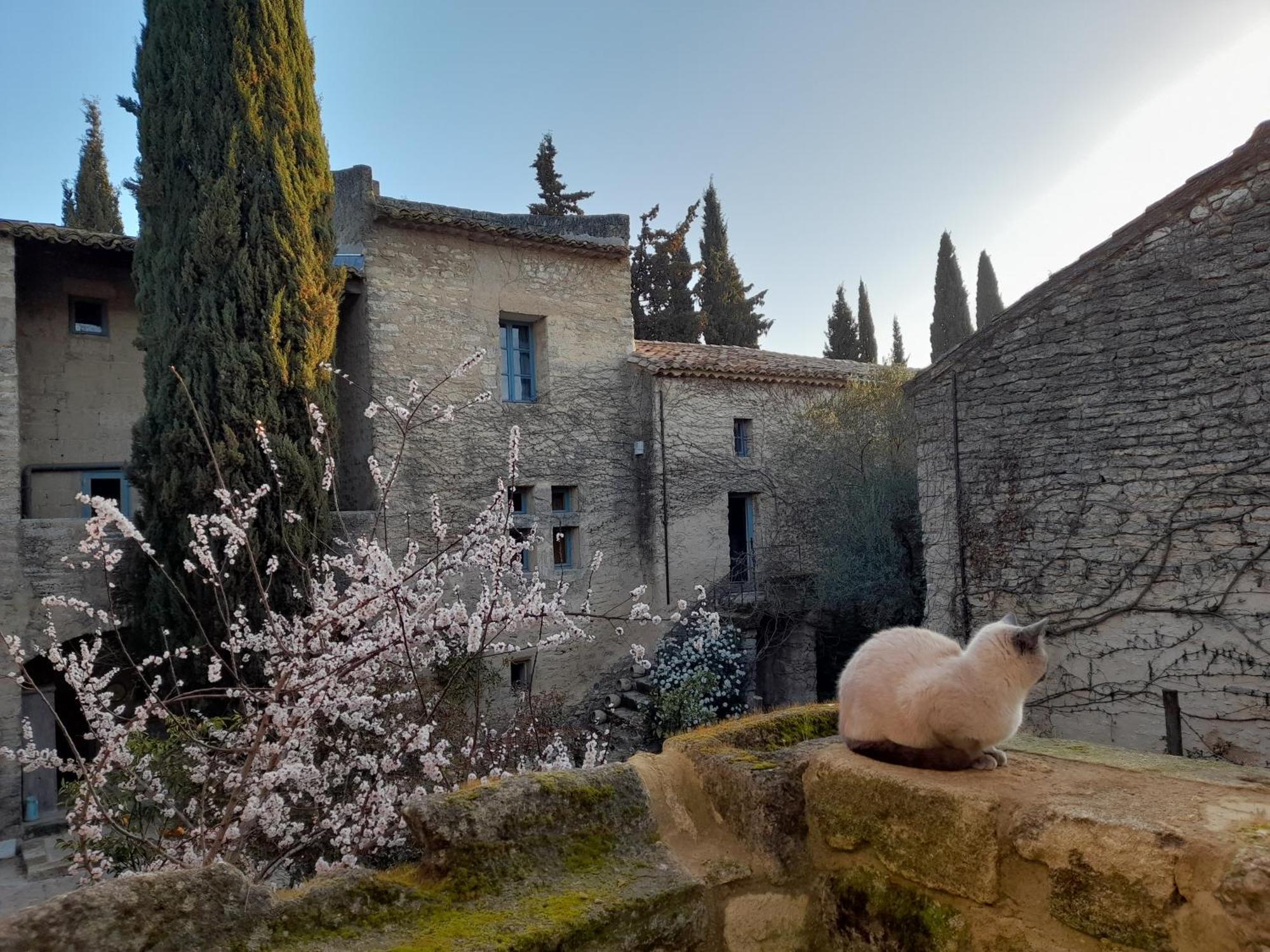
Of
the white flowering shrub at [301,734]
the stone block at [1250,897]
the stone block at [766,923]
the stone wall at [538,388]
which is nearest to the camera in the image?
the stone block at [1250,897]

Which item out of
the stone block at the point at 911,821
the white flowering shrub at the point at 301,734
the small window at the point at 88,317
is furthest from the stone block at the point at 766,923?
the small window at the point at 88,317

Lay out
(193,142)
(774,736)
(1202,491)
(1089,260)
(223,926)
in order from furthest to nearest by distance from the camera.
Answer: (193,142)
(1089,260)
(1202,491)
(774,736)
(223,926)

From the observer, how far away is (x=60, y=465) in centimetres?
937

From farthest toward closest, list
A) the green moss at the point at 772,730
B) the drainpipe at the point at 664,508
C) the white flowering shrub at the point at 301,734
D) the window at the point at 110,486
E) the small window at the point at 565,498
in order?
the drainpipe at the point at 664,508 < the small window at the point at 565,498 < the window at the point at 110,486 < the white flowering shrub at the point at 301,734 < the green moss at the point at 772,730

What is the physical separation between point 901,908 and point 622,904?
23.6 inches

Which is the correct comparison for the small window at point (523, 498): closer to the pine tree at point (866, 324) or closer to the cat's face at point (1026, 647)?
the cat's face at point (1026, 647)

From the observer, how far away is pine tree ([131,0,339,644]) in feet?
26.9

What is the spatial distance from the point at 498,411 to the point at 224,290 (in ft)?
12.1

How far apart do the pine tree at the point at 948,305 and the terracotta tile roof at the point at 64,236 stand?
83.8ft

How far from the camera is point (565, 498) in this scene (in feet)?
38.1

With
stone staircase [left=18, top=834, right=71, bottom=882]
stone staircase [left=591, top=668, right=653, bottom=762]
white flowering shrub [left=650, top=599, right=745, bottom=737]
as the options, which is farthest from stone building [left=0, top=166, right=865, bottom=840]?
white flowering shrub [left=650, top=599, right=745, bottom=737]

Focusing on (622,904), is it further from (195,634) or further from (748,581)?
(748,581)

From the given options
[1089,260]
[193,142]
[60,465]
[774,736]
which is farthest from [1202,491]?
[60,465]

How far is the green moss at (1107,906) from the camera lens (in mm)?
1301
